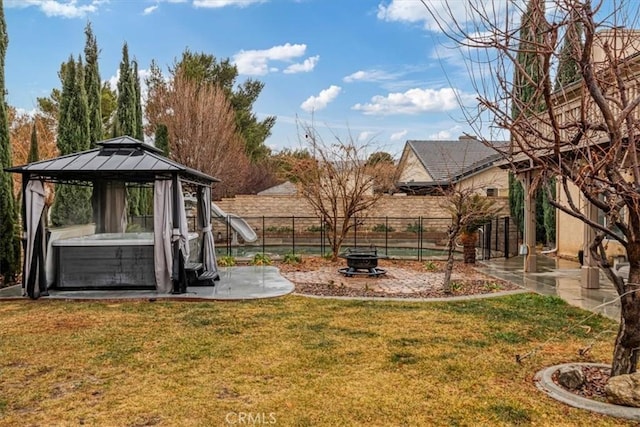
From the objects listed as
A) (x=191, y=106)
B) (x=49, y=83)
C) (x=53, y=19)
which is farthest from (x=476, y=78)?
(x=49, y=83)

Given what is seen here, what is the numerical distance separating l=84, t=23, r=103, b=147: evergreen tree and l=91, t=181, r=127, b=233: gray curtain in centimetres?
467

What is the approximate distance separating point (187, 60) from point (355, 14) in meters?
16.0

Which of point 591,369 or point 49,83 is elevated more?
point 49,83

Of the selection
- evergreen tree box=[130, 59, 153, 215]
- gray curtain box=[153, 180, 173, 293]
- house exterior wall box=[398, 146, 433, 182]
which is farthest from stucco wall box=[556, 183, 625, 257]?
evergreen tree box=[130, 59, 153, 215]

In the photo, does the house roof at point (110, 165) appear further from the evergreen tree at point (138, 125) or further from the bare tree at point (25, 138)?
the bare tree at point (25, 138)

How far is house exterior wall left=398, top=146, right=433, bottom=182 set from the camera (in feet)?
80.9

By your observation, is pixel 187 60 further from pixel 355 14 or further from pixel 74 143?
pixel 355 14

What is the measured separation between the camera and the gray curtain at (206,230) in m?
9.08

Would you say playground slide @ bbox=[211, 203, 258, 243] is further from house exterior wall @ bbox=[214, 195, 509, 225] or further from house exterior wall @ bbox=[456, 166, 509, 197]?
house exterior wall @ bbox=[456, 166, 509, 197]

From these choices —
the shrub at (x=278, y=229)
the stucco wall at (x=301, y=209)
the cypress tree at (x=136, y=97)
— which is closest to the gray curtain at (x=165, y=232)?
the cypress tree at (x=136, y=97)

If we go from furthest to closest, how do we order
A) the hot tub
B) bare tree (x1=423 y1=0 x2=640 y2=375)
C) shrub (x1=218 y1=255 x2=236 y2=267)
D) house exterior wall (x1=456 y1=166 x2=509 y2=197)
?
house exterior wall (x1=456 y1=166 x2=509 y2=197), shrub (x1=218 y1=255 x2=236 y2=267), the hot tub, bare tree (x1=423 y1=0 x2=640 y2=375)

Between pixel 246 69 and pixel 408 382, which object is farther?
pixel 246 69

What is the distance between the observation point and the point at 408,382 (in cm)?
386

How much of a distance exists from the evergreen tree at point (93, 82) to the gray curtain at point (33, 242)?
6.59 m
